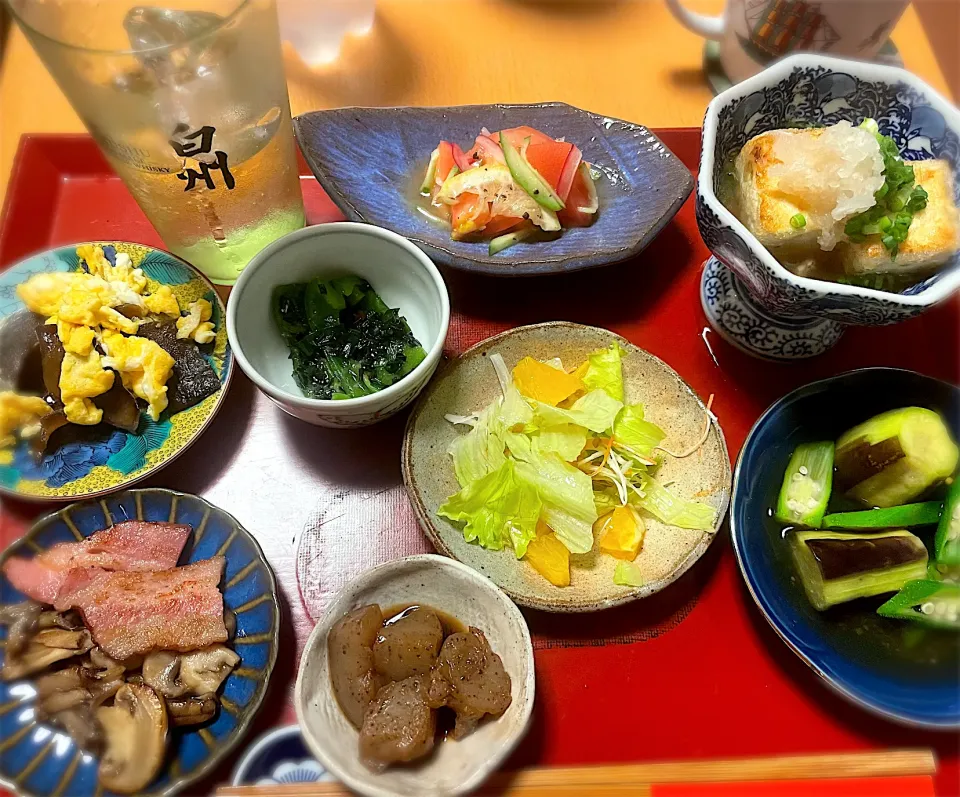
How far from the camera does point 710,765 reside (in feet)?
3.39

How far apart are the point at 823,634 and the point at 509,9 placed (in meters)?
1.84

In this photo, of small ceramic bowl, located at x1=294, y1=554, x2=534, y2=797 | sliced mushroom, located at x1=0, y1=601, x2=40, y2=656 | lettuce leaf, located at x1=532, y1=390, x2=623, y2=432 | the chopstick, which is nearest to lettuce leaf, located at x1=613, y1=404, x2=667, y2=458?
lettuce leaf, located at x1=532, y1=390, x2=623, y2=432

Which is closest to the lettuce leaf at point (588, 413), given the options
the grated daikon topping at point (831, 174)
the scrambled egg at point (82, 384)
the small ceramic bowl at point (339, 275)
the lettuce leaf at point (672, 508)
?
the lettuce leaf at point (672, 508)

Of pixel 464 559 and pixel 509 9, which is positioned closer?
pixel 464 559

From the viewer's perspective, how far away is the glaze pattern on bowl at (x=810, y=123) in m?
1.08

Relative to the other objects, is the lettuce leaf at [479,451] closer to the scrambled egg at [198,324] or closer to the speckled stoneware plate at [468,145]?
the speckled stoneware plate at [468,145]

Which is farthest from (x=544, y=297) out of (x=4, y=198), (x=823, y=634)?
(x=4, y=198)

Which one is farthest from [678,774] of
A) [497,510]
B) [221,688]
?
[221,688]

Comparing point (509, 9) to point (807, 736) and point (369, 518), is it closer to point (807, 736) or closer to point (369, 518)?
point (369, 518)

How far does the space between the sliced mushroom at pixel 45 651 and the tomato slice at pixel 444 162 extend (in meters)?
1.12

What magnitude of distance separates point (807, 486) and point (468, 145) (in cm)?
106

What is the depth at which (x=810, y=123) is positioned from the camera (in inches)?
51.6

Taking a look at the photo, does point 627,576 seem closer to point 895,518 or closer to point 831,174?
point 895,518

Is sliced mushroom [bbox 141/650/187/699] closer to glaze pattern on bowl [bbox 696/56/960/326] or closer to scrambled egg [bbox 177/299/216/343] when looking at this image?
scrambled egg [bbox 177/299/216/343]
